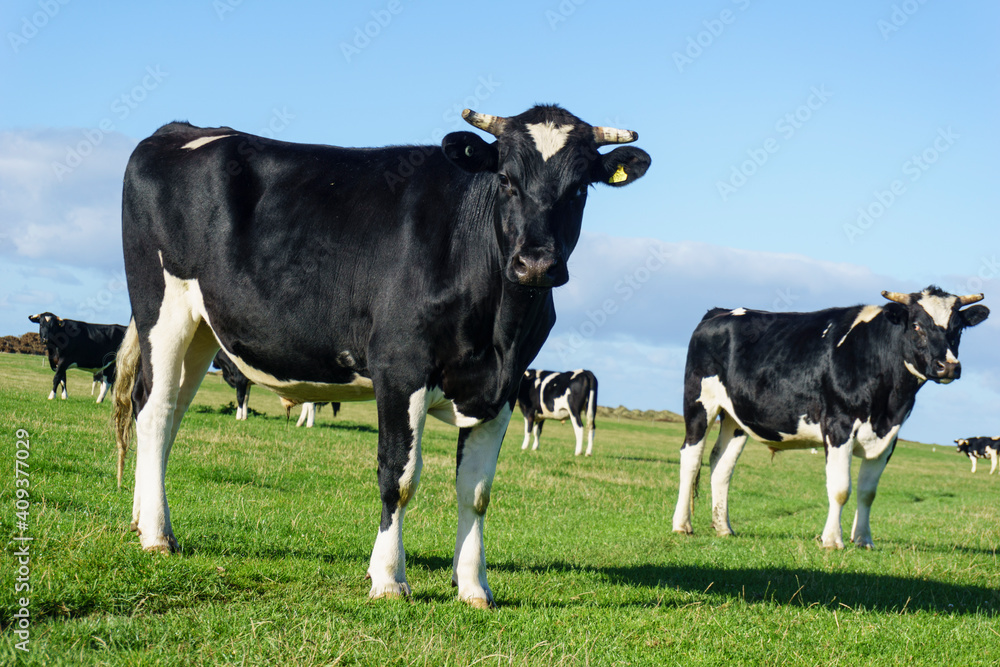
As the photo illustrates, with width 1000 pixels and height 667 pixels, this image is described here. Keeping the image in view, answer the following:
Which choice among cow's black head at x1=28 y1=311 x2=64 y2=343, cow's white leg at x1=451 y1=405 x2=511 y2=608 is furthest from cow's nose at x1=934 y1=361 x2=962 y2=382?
cow's black head at x1=28 y1=311 x2=64 y2=343

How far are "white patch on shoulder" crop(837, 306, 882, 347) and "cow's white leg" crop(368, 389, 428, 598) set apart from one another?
8.32m

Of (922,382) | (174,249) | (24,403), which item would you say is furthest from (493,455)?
(24,403)

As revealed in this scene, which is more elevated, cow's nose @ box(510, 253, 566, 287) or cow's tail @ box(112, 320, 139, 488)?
cow's nose @ box(510, 253, 566, 287)

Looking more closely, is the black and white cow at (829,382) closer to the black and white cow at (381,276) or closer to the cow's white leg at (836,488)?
the cow's white leg at (836,488)

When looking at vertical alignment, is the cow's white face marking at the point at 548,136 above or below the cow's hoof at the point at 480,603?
above

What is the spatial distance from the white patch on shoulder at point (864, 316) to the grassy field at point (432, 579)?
2992 mm

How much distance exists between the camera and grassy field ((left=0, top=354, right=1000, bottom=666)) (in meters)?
4.68

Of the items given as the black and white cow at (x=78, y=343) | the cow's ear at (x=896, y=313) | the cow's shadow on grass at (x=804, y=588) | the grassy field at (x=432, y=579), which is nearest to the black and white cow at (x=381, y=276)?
the grassy field at (x=432, y=579)

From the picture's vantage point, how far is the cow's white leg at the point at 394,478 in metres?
5.73

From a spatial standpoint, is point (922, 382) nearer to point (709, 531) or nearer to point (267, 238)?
point (709, 531)

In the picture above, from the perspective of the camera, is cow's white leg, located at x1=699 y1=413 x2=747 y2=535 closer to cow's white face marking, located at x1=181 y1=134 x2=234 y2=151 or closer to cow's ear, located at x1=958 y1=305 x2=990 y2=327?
cow's ear, located at x1=958 y1=305 x2=990 y2=327

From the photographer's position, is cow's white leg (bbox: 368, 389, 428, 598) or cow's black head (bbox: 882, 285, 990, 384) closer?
cow's white leg (bbox: 368, 389, 428, 598)

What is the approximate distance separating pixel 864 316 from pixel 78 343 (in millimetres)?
26568

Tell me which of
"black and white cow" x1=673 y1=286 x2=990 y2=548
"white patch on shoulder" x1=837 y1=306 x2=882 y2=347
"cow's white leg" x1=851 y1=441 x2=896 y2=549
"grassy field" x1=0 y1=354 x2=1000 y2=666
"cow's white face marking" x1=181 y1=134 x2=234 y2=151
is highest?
"cow's white face marking" x1=181 y1=134 x2=234 y2=151
